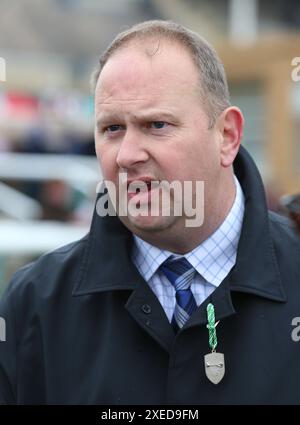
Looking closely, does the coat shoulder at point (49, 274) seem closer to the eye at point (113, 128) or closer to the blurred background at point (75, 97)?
the eye at point (113, 128)

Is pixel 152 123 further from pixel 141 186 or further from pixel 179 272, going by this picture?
pixel 179 272

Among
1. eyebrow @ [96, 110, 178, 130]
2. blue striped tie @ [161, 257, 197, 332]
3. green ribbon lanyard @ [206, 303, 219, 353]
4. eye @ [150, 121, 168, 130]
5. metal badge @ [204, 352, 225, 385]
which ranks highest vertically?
eyebrow @ [96, 110, 178, 130]

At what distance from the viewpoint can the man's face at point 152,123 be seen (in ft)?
8.17

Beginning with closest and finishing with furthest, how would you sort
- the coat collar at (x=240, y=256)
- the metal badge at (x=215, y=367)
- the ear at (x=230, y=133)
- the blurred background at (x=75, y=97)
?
the metal badge at (x=215, y=367) < the coat collar at (x=240, y=256) < the ear at (x=230, y=133) < the blurred background at (x=75, y=97)

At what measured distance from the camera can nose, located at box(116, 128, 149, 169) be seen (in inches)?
97.4

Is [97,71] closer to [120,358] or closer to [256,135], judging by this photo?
[120,358]

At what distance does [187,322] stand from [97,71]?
0.85m

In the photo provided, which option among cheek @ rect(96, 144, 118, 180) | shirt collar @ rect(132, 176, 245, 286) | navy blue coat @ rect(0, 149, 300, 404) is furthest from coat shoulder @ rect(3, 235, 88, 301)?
cheek @ rect(96, 144, 118, 180)

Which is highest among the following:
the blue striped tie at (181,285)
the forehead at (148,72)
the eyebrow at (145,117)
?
the forehead at (148,72)

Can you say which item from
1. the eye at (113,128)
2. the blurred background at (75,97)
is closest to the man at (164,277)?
the eye at (113,128)

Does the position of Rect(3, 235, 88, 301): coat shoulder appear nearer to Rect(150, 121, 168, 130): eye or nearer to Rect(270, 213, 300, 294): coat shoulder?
Rect(150, 121, 168, 130): eye

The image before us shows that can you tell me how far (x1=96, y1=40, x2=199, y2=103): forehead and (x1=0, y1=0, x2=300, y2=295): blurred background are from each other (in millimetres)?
886

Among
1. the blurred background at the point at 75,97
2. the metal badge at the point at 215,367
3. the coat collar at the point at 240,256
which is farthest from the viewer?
the blurred background at the point at 75,97

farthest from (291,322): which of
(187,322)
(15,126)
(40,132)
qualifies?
(15,126)
